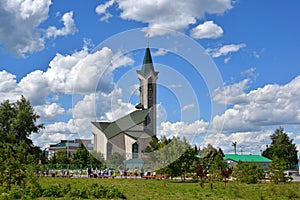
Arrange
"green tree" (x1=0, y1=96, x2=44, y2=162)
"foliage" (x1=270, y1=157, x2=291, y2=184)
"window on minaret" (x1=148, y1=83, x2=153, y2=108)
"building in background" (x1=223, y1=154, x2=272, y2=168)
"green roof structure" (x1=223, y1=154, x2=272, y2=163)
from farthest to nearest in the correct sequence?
"window on minaret" (x1=148, y1=83, x2=153, y2=108) < "green roof structure" (x1=223, y1=154, x2=272, y2=163) < "building in background" (x1=223, y1=154, x2=272, y2=168) < "green tree" (x1=0, y1=96, x2=44, y2=162) < "foliage" (x1=270, y1=157, x2=291, y2=184)

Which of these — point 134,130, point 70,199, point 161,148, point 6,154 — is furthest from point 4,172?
point 134,130

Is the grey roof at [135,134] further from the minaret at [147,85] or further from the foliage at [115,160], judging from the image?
the foliage at [115,160]

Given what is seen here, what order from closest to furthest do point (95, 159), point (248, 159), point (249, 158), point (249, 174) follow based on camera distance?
point (249, 174), point (95, 159), point (248, 159), point (249, 158)

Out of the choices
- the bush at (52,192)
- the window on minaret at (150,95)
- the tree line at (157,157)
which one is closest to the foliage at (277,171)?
the tree line at (157,157)

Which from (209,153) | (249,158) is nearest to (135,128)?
(209,153)

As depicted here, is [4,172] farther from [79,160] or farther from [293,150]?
[293,150]

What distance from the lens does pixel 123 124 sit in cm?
10425

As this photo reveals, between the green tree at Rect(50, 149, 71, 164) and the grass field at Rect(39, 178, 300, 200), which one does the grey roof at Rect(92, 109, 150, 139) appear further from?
the grass field at Rect(39, 178, 300, 200)

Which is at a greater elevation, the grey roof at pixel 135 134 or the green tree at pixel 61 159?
the grey roof at pixel 135 134

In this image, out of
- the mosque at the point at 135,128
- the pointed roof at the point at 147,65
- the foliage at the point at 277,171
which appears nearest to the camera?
the foliage at the point at 277,171

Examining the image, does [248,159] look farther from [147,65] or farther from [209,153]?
[147,65]

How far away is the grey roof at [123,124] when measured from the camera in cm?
10029

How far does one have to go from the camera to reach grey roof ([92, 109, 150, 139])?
329ft

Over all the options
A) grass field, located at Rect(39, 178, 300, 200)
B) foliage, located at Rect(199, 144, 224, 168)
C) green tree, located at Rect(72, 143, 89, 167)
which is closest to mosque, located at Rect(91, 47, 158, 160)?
green tree, located at Rect(72, 143, 89, 167)
